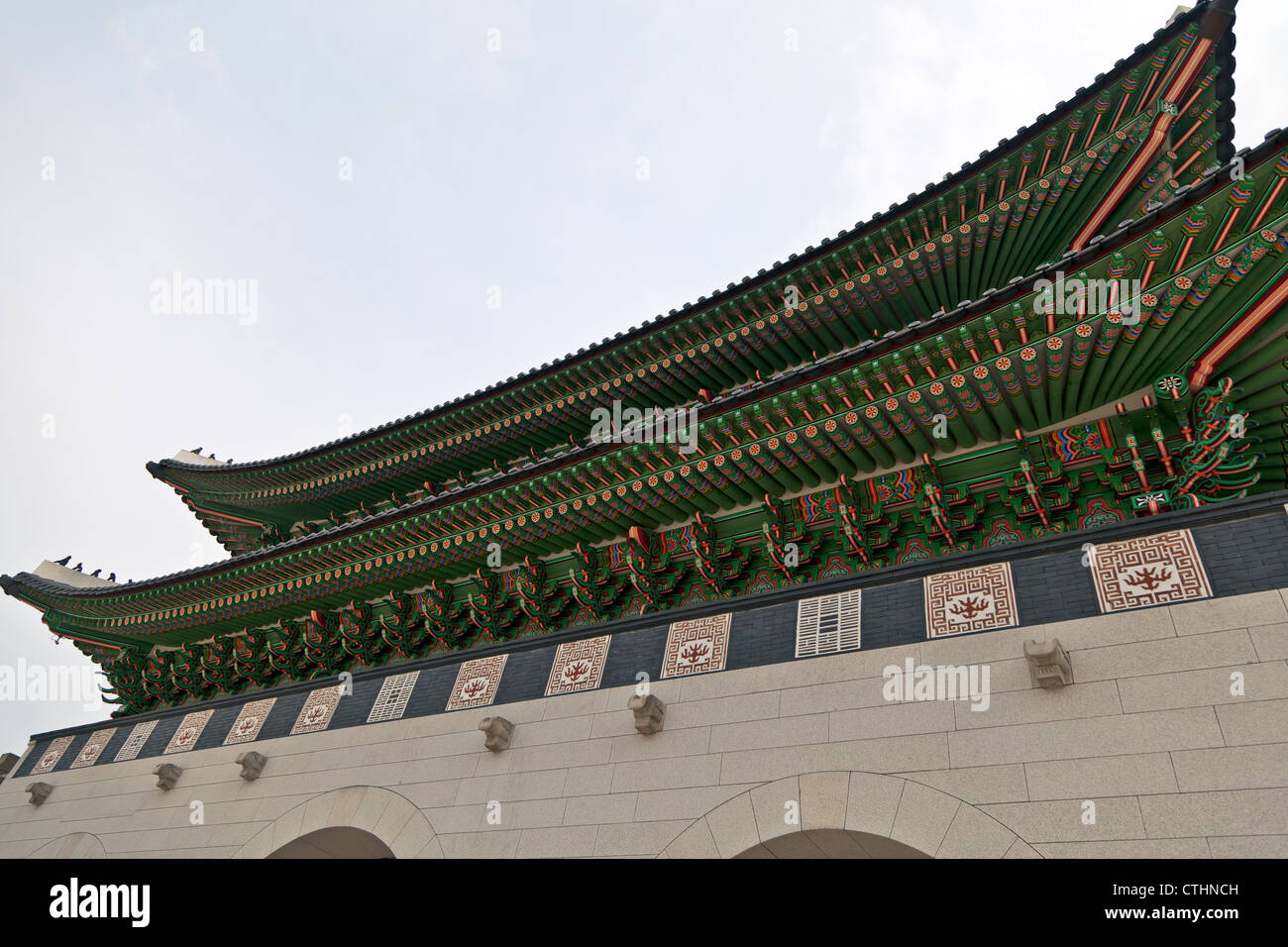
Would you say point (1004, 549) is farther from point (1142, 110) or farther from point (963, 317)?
point (1142, 110)

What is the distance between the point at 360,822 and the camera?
7.83m

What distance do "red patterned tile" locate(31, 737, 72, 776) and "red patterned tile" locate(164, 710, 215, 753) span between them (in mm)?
2677

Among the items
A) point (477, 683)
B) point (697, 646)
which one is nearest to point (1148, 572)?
point (697, 646)

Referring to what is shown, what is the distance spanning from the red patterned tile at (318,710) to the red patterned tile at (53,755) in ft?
17.0

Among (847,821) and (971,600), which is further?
(971,600)

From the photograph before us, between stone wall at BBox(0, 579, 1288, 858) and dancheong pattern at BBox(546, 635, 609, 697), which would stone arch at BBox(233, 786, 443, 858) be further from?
dancheong pattern at BBox(546, 635, 609, 697)

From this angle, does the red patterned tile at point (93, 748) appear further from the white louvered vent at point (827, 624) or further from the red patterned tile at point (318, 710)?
the white louvered vent at point (827, 624)

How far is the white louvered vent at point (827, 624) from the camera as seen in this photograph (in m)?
6.74

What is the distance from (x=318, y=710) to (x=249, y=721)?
4.27ft

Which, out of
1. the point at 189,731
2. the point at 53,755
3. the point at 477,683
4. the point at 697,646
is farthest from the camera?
the point at 53,755

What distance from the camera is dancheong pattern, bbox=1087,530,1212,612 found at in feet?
18.4

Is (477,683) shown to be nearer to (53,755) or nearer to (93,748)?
(93,748)

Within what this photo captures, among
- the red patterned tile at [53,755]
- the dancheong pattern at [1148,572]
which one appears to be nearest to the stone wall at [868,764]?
the dancheong pattern at [1148,572]
